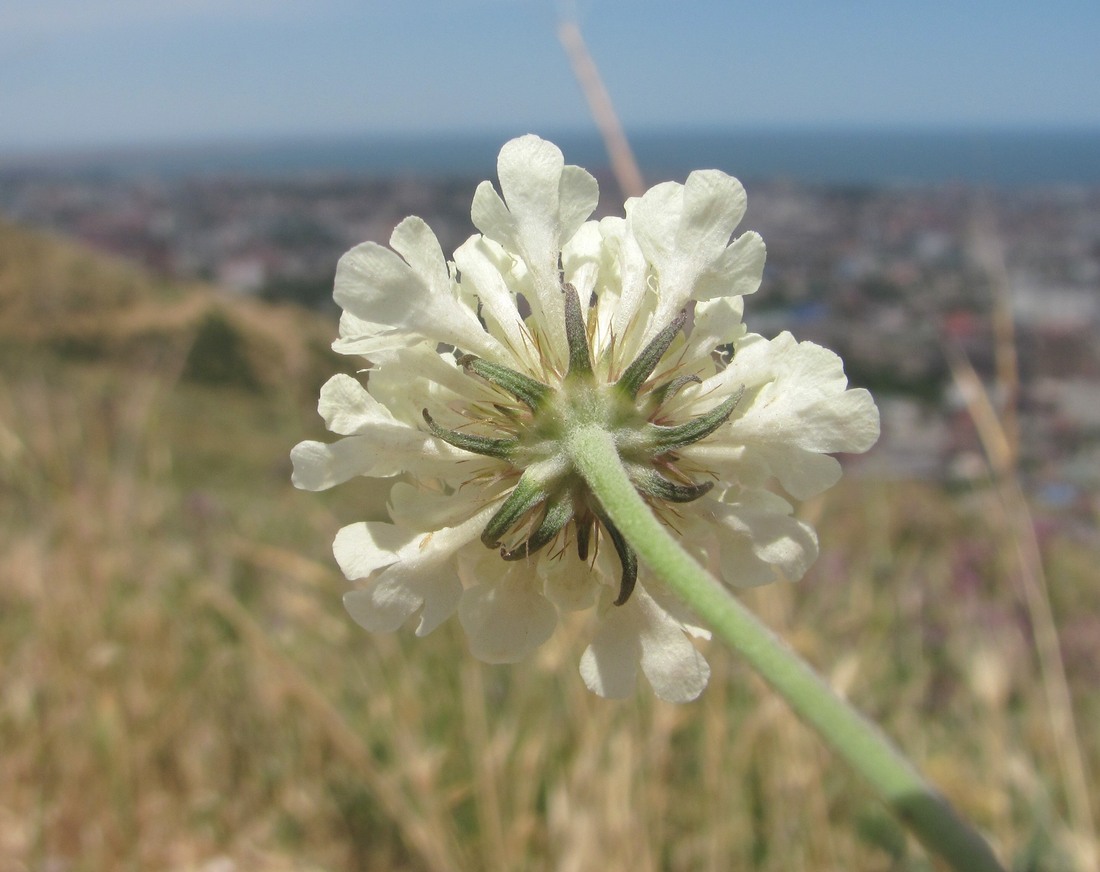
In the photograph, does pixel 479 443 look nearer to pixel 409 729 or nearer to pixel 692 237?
pixel 692 237

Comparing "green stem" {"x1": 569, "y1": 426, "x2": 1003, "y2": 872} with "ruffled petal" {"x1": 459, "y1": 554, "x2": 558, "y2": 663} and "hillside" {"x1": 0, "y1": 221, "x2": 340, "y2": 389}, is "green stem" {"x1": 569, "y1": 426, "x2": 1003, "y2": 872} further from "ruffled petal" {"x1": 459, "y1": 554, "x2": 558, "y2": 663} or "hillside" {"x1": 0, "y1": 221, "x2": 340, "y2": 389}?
"hillside" {"x1": 0, "y1": 221, "x2": 340, "y2": 389}

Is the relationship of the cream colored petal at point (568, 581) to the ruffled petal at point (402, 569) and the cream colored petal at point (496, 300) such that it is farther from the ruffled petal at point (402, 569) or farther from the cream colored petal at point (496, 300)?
the cream colored petal at point (496, 300)

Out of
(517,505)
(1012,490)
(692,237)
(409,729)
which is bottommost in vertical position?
(409,729)

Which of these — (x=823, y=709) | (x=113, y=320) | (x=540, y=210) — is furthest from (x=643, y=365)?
(x=113, y=320)

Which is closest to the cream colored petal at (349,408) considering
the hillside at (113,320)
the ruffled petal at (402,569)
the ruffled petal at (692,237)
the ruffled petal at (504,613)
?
the ruffled petal at (402,569)

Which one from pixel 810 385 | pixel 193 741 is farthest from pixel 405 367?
pixel 193 741

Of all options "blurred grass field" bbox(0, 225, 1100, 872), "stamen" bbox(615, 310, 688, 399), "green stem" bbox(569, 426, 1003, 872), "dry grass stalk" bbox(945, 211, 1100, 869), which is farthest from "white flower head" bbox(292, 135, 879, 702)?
"blurred grass field" bbox(0, 225, 1100, 872)
